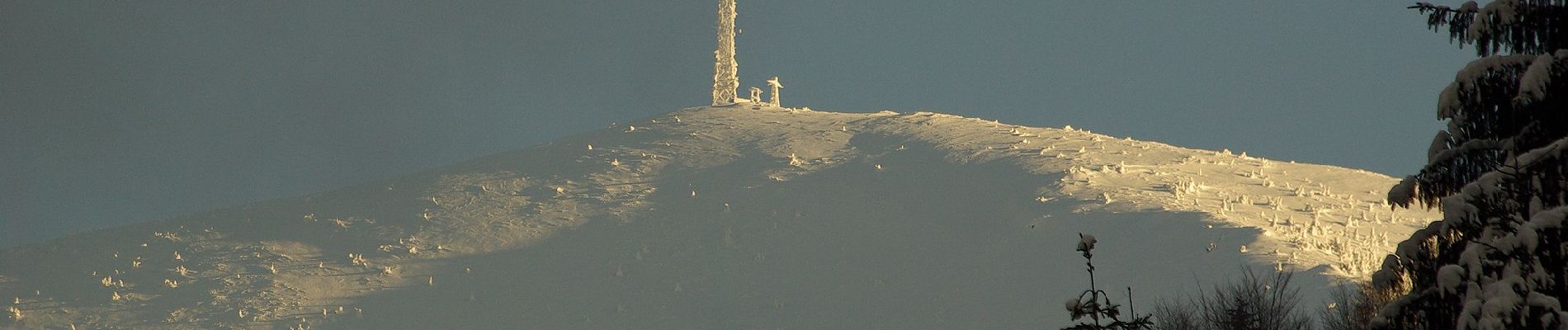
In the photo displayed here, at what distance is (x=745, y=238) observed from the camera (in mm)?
73125

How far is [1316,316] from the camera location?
52.5 m

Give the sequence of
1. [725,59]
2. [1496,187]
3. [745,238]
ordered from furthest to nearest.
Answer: [725,59]
[745,238]
[1496,187]

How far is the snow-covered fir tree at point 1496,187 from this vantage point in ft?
41.0

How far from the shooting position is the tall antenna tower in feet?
309

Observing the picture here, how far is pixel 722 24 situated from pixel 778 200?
19.8m

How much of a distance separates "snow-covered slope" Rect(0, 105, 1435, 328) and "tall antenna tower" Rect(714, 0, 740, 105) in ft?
18.5

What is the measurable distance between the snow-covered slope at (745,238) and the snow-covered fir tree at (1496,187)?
41283mm

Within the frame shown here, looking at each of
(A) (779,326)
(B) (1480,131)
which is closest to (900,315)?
(A) (779,326)

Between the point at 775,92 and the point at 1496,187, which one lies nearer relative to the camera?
the point at 1496,187

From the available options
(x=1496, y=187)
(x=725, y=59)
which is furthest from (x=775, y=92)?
(x=1496, y=187)

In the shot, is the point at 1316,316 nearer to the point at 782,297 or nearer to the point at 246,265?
the point at 782,297

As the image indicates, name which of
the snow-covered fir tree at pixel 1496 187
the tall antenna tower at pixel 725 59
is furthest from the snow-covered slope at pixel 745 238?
the snow-covered fir tree at pixel 1496 187

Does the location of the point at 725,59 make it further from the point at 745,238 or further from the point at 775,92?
the point at 745,238

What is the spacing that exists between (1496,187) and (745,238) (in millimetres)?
60549
